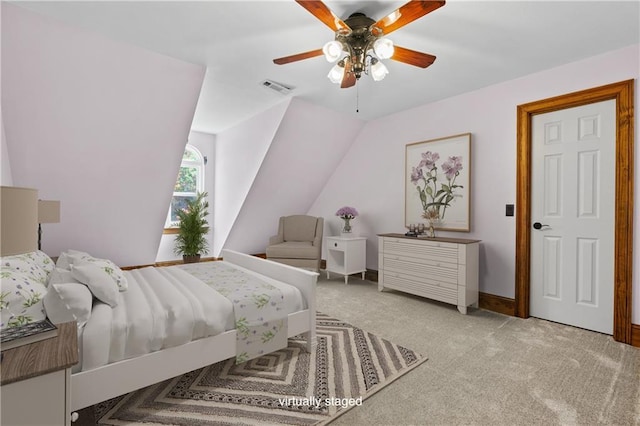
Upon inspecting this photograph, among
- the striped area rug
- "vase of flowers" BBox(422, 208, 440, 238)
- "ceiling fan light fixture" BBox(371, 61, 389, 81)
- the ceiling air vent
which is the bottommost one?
the striped area rug

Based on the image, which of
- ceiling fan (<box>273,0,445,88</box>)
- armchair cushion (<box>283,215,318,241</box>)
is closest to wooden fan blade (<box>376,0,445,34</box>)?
ceiling fan (<box>273,0,445,88</box>)

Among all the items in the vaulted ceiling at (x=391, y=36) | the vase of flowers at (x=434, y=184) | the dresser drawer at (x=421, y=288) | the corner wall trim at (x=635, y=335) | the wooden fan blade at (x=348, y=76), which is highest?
the vaulted ceiling at (x=391, y=36)

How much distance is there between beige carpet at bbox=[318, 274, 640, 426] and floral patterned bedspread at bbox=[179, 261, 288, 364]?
66 cm

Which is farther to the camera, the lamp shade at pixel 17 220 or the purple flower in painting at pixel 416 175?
the purple flower in painting at pixel 416 175

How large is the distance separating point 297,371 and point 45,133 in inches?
119

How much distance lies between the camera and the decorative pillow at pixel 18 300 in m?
1.34

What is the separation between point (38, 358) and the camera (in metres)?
1.07

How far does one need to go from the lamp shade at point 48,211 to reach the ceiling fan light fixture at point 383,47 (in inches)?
117

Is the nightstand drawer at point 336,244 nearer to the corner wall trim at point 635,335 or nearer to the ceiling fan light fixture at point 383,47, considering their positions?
the ceiling fan light fixture at point 383,47

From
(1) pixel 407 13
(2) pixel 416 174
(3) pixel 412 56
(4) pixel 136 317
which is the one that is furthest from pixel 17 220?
(2) pixel 416 174

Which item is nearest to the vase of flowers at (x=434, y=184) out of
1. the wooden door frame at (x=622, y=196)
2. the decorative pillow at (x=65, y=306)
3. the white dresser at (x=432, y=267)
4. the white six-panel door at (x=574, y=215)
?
the white dresser at (x=432, y=267)

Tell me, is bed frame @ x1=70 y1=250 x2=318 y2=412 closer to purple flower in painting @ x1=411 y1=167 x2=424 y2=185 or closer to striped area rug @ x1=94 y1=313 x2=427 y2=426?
striped area rug @ x1=94 y1=313 x2=427 y2=426

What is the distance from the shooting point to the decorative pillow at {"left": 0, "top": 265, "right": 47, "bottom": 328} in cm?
134

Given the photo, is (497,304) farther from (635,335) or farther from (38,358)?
(38,358)
